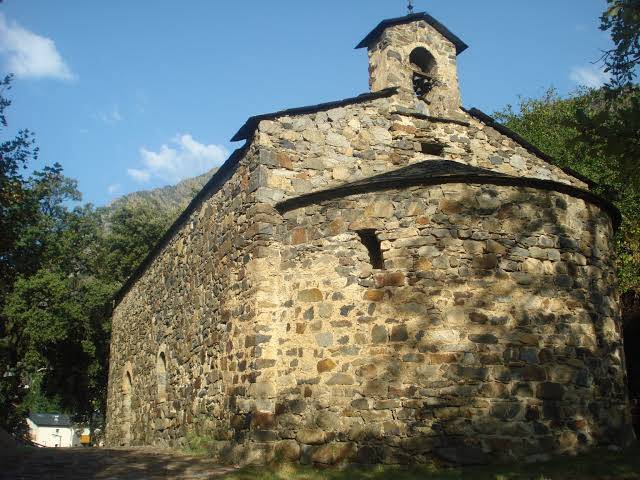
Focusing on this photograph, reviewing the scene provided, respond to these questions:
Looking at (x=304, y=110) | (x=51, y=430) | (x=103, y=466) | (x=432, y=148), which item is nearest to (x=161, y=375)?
(x=103, y=466)

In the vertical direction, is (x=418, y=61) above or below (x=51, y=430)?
above

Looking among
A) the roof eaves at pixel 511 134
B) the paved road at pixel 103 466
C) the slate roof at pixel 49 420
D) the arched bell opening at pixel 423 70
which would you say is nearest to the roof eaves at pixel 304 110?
the arched bell opening at pixel 423 70

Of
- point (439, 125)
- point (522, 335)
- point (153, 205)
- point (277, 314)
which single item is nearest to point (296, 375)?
point (277, 314)

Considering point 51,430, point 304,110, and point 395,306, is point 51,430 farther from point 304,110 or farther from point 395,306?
point 395,306

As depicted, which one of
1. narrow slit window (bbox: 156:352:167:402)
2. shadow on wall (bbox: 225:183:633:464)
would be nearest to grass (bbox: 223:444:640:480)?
shadow on wall (bbox: 225:183:633:464)

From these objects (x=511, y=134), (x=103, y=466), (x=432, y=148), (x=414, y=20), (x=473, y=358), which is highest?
(x=414, y=20)

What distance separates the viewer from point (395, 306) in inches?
308

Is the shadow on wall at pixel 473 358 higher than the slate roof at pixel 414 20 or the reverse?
the reverse

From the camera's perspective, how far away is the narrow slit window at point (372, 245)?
8281 millimetres

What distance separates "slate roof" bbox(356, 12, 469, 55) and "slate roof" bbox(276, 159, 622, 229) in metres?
3.50

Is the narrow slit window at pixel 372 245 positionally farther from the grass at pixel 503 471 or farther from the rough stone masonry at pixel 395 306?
the grass at pixel 503 471

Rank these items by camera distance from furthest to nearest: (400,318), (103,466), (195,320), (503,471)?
(195,320) → (103,466) → (400,318) → (503,471)

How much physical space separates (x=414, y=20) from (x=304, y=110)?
3.23m

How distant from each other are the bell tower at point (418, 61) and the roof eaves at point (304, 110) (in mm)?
400
